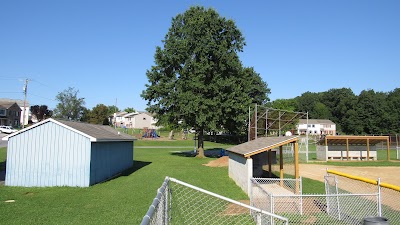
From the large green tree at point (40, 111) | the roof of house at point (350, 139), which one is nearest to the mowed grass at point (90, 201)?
the roof of house at point (350, 139)

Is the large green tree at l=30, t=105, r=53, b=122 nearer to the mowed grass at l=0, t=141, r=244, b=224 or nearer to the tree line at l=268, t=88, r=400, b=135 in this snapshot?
the tree line at l=268, t=88, r=400, b=135

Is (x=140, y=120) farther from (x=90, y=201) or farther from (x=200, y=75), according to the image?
(x=90, y=201)

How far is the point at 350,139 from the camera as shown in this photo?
34531 millimetres

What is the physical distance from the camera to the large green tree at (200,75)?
3362 centimetres

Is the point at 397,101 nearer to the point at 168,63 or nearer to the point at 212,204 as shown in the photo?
the point at 168,63

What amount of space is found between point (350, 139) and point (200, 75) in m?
16.5

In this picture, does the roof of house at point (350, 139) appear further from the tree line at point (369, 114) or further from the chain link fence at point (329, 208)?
the tree line at point (369, 114)

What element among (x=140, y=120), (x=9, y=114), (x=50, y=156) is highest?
(x=9, y=114)

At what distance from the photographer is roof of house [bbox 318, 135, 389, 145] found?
3381 cm

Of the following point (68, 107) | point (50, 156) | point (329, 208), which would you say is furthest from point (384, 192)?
point (68, 107)

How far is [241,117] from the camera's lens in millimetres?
35031

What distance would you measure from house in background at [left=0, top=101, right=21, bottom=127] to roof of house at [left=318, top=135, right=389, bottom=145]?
257 feet

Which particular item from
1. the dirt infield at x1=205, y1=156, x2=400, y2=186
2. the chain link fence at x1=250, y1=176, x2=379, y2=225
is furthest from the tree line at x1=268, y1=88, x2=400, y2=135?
the chain link fence at x1=250, y1=176, x2=379, y2=225

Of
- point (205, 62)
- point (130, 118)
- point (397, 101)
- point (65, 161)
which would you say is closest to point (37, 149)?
point (65, 161)
